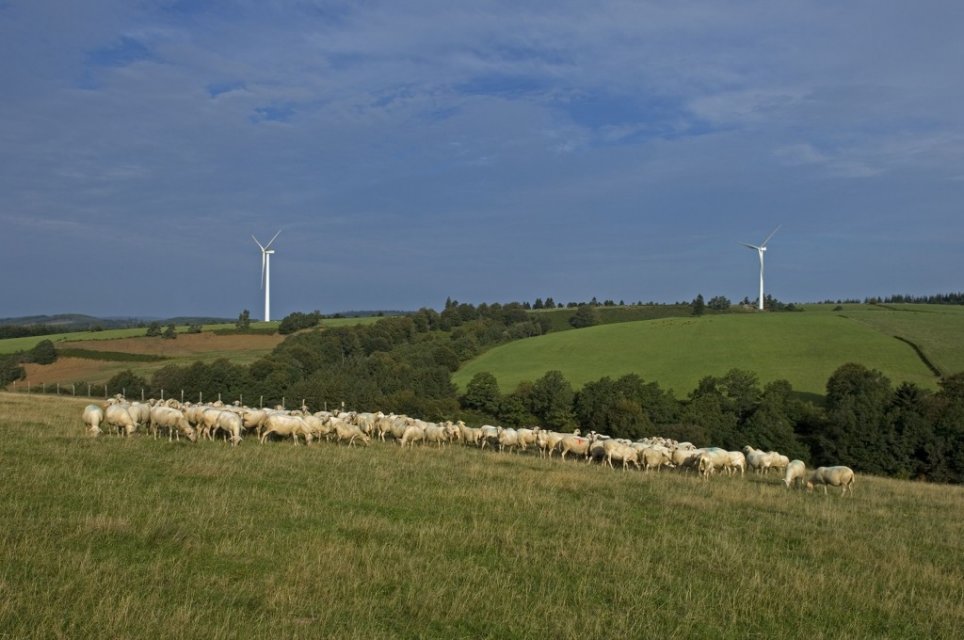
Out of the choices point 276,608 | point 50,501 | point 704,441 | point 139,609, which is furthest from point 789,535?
point 704,441

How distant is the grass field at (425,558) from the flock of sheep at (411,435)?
4.44 meters

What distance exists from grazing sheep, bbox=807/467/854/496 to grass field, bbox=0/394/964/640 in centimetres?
396

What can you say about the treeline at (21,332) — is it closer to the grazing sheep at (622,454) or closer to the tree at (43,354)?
the tree at (43,354)

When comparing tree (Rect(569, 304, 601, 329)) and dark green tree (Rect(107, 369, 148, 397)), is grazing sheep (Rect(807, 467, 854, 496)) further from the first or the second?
tree (Rect(569, 304, 601, 329))

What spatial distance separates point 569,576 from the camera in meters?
9.77

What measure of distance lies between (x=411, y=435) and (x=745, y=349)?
2694 inches

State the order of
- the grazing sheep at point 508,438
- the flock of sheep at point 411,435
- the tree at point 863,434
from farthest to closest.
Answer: the tree at point 863,434
the grazing sheep at point 508,438
the flock of sheep at point 411,435

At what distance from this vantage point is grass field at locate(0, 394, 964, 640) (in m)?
7.79

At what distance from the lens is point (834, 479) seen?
21062 mm

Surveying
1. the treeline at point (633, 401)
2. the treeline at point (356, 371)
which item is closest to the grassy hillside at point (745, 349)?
the treeline at point (633, 401)

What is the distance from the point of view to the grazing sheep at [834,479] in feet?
69.1

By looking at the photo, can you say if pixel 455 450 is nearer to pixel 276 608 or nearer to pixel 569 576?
pixel 569 576

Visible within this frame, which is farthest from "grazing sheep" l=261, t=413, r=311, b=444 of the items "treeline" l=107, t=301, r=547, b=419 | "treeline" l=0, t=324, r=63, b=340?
"treeline" l=0, t=324, r=63, b=340

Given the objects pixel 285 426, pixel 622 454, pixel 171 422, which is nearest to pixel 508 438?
pixel 622 454
